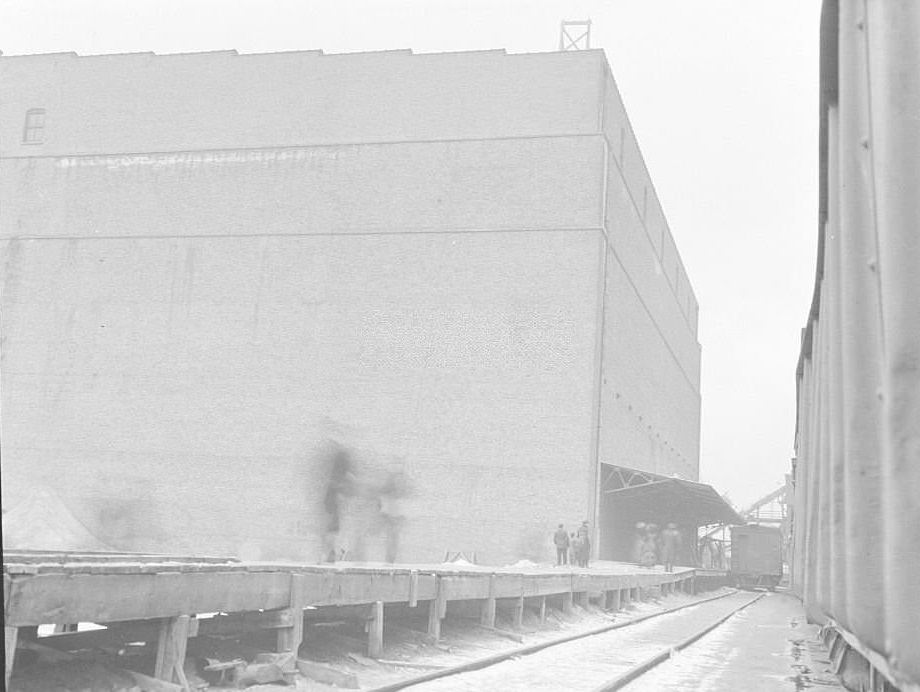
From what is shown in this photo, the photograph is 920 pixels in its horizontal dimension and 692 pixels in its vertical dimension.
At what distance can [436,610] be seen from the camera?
34.3 ft

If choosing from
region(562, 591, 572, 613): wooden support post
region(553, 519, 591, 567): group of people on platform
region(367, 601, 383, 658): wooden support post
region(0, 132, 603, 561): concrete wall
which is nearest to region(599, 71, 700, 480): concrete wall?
region(0, 132, 603, 561): concrete wall

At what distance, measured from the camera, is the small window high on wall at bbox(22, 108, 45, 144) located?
3812cm

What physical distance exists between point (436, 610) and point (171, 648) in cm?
463

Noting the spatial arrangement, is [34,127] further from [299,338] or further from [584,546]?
[584,546]

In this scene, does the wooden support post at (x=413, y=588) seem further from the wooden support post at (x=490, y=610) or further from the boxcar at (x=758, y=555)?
the boxcar at (x=758, y=555)

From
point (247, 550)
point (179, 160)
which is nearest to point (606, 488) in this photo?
point (247, 550)

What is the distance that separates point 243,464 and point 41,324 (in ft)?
30.1

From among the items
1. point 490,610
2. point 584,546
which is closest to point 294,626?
point 490,610

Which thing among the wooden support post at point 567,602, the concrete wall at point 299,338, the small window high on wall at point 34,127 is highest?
the small window high on wall at point 34,127

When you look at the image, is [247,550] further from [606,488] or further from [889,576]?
[889,576]

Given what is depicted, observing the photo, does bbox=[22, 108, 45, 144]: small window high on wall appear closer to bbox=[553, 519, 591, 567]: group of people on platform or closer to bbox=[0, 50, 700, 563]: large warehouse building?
bbox=[0, 50, 700, 563]: large warehouse building

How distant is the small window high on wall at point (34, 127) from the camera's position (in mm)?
38125

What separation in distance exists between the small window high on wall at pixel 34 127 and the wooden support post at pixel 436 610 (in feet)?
109

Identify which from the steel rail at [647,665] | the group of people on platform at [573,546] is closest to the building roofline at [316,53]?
the group of people on platform at [573,546]
